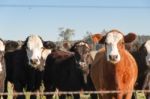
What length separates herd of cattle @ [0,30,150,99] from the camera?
9.71m

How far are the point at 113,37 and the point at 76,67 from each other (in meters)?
2.44

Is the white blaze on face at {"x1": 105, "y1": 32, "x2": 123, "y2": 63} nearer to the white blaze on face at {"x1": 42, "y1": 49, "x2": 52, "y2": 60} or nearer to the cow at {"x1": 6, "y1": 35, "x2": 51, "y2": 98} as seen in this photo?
the cow at {"x1": 6, "y1": 35, "x2": 51, "y2": 98}

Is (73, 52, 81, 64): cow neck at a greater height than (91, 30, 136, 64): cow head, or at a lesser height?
lesser

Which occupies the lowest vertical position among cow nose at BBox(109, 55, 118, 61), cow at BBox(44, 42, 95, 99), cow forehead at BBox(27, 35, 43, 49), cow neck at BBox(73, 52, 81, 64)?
cow at BBox(44, 42, 95, 99)

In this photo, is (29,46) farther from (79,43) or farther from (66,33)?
(66,33)

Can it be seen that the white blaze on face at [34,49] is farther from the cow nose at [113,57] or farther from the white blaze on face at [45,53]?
the cow nose at [113,57]

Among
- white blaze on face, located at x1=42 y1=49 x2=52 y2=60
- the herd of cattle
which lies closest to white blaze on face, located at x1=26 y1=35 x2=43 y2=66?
the herd of cattle

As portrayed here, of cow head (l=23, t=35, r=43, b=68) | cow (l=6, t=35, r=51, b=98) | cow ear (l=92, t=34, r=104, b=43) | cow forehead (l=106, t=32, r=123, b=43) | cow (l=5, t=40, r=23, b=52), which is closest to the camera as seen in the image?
cow forehead (l=106, t=32, r=123, b=43)

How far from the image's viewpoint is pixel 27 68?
1227 cm

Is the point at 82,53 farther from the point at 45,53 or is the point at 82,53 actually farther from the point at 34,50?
the point at 45,53

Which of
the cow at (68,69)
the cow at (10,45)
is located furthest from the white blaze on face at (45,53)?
the cow at (10,45)

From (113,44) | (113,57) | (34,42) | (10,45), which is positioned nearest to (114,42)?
(113,44)

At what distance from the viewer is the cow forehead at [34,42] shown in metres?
12.0

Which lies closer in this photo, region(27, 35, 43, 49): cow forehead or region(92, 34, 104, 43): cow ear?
region(92, 34, 104, 43): cow ear
